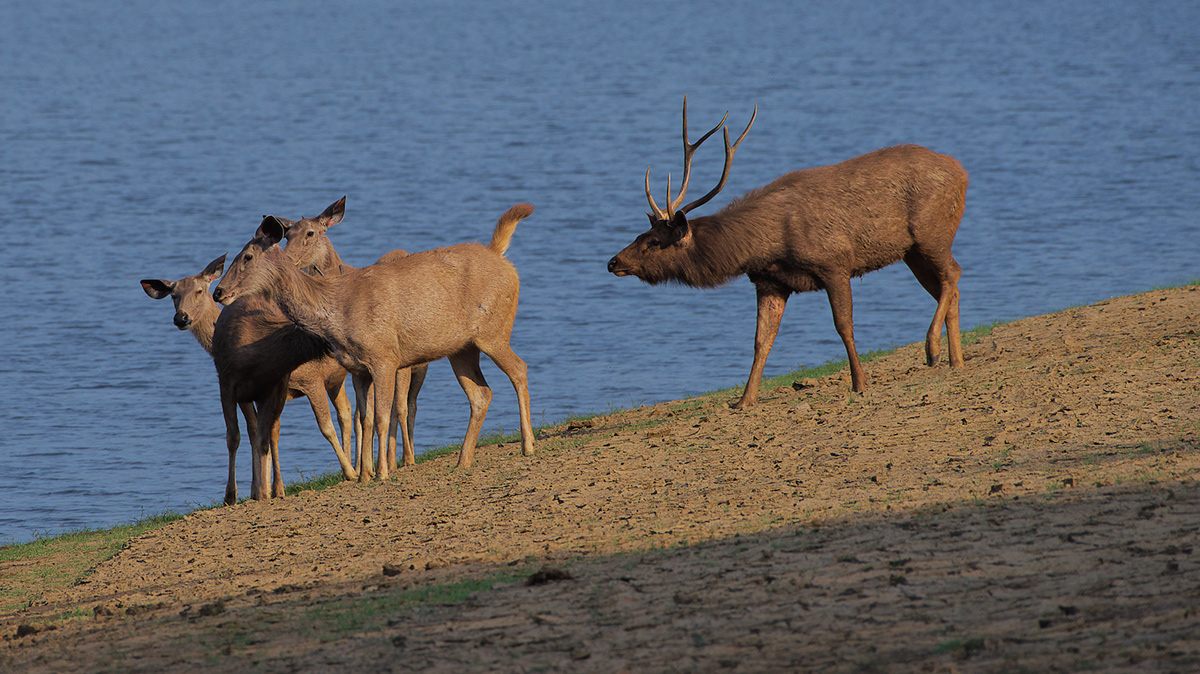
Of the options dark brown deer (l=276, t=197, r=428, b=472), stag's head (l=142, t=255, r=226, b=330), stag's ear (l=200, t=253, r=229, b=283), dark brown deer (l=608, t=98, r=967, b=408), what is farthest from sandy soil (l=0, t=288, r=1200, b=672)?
stag's ear (l=200, t=253, r=229, b=283)

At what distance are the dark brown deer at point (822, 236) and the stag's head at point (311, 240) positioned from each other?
2.88 metres

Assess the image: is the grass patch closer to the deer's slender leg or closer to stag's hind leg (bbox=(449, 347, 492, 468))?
stag's hind leg (bbox=(449, 347, 492, 468))

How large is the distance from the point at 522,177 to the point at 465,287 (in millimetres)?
27097

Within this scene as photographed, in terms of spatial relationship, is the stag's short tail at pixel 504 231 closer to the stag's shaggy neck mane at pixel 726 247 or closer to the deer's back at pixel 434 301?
the deer's back at pixel 434 301

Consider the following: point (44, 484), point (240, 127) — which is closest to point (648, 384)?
point (44, 484)

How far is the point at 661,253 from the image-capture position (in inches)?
539

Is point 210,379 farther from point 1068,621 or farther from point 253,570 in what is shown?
point 1068,621

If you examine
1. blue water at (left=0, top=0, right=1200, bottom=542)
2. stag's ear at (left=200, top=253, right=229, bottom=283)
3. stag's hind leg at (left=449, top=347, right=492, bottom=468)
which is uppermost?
stag's ear at (left=200, top=253, right=229, bottom=283)

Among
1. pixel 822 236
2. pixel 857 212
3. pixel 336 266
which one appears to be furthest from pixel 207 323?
pixel 857 212

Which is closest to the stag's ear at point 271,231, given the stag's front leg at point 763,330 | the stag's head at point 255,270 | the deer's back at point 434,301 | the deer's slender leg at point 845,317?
the stag's head at point 255,270

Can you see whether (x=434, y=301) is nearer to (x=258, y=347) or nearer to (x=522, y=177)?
(x=258, y=347)

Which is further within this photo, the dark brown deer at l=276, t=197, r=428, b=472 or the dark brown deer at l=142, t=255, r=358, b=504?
the dark brown deer at l=276, t=197, r=428, b=472

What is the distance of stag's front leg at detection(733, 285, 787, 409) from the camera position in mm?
13484

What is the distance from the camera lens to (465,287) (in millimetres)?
12586
